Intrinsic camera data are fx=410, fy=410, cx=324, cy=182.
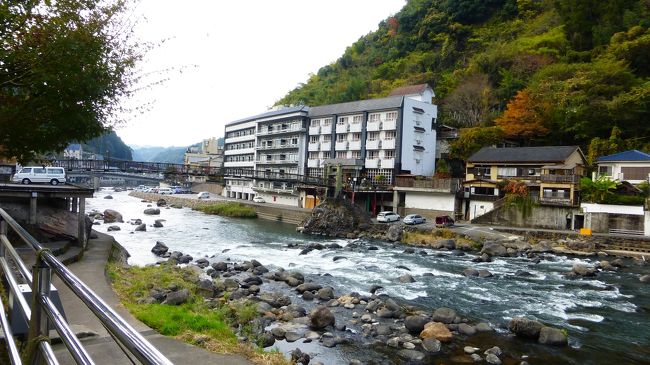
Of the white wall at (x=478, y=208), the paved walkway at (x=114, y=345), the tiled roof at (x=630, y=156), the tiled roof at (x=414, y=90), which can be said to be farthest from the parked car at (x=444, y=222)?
the paved walkway at (x=114, y=345)

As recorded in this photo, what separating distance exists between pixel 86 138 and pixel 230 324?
6200 millimetres

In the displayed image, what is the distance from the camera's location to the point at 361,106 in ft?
162

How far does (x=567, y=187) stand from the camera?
32219 mm

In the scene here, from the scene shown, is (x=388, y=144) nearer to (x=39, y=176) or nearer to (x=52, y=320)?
(x=39, y=176)

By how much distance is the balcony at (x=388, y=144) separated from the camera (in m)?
46.1

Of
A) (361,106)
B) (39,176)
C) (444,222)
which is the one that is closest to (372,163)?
(361,106)

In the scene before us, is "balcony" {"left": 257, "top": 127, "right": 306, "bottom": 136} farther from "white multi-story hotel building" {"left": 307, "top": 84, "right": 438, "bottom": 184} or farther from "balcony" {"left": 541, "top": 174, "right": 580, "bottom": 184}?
"balcony" {"left": 541, "top": 174, "right": 580, "bottom": 184}

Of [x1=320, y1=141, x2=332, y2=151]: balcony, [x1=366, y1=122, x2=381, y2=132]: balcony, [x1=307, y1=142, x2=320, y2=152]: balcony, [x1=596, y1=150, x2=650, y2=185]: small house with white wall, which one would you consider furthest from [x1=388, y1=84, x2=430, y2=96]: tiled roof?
[x1=596, y1=150, x2=650, y2=185]: small house with white wall

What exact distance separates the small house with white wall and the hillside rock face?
19.6 meters

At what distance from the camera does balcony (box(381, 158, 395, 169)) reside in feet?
151

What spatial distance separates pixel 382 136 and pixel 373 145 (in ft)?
5.02

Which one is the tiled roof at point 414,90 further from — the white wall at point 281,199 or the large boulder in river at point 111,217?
the large boulder in river at point 111,217

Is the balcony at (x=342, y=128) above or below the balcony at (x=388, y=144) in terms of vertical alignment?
above

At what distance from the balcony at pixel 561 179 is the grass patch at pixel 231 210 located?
3002 cm
